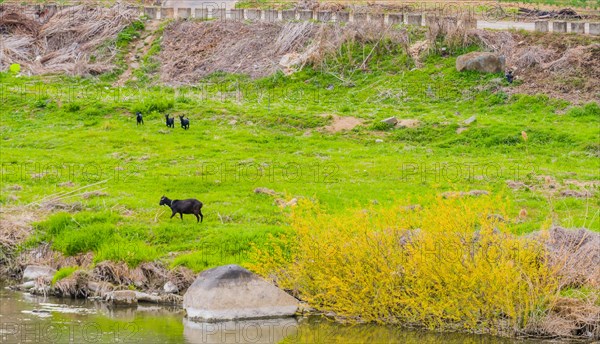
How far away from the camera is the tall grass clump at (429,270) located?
22.2 m

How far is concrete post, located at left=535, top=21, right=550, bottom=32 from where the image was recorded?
44.0 metres

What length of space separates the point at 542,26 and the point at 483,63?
15.5 feet

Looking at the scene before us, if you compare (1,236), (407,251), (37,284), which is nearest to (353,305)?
(407,251)

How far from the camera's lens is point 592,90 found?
3950 centimetres

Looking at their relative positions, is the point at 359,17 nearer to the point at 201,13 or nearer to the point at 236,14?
the point at 236,14

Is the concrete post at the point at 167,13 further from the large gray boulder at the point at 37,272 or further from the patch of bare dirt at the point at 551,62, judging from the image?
the large gray boulder at the point at 37,272

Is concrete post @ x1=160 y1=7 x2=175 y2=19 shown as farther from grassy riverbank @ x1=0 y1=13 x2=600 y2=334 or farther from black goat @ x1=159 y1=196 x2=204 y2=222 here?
black goat @ x1=159 y1=196 x2=204 y2=222

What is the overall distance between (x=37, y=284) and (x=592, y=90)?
68.6 feet

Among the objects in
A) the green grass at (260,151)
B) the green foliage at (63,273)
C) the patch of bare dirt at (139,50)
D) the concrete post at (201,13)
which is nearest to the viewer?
the green foliage at (63,273)

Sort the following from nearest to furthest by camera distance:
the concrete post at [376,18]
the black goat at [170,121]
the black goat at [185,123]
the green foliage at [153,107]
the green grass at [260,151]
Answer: the green grass at [260,151]
the black goat at [170,121]
the black goat at [185,123]
the green foliage at [153,107]
the concrete post at [376,18]

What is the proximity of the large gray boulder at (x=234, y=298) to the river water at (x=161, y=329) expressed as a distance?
22 centimetres

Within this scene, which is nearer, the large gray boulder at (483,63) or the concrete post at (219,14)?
the large gray boulder at (483,63)

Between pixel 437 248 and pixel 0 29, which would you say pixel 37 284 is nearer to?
pixel 437 248

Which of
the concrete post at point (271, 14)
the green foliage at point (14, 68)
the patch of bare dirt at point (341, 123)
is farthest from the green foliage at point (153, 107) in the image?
the concrete post at point (271, 14)
